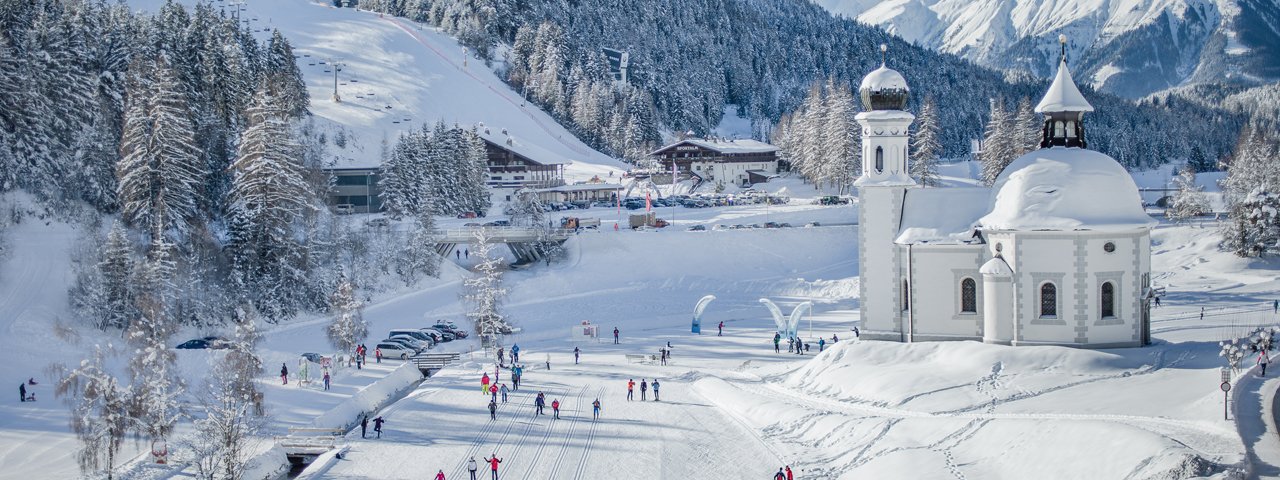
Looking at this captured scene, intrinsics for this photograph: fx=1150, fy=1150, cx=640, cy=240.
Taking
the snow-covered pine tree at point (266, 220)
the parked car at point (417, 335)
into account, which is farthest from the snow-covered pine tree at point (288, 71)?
the parked car at point (417, 335)

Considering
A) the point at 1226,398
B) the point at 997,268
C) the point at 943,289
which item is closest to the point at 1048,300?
the point at 997,268

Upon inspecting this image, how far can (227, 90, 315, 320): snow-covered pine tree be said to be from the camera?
172 feet

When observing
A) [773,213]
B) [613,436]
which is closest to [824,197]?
[773,213]

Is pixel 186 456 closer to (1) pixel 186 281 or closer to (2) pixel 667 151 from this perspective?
(1) pixel 186 281

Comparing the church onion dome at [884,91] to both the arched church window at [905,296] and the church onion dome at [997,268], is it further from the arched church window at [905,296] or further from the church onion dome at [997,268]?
the church onion dome at [997,268]

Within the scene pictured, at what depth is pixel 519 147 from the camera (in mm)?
103312

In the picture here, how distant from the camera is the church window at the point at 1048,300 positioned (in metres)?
36.0

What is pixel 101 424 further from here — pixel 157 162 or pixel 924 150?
pixel 924 150

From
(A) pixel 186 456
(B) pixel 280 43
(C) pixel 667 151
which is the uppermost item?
(B) pixel 280 43

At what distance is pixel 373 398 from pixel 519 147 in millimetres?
66016

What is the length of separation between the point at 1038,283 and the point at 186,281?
1390 inches

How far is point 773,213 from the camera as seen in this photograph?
80750mm

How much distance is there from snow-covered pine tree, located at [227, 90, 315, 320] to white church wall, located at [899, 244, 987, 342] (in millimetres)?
28861

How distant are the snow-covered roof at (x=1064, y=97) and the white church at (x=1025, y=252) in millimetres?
33
